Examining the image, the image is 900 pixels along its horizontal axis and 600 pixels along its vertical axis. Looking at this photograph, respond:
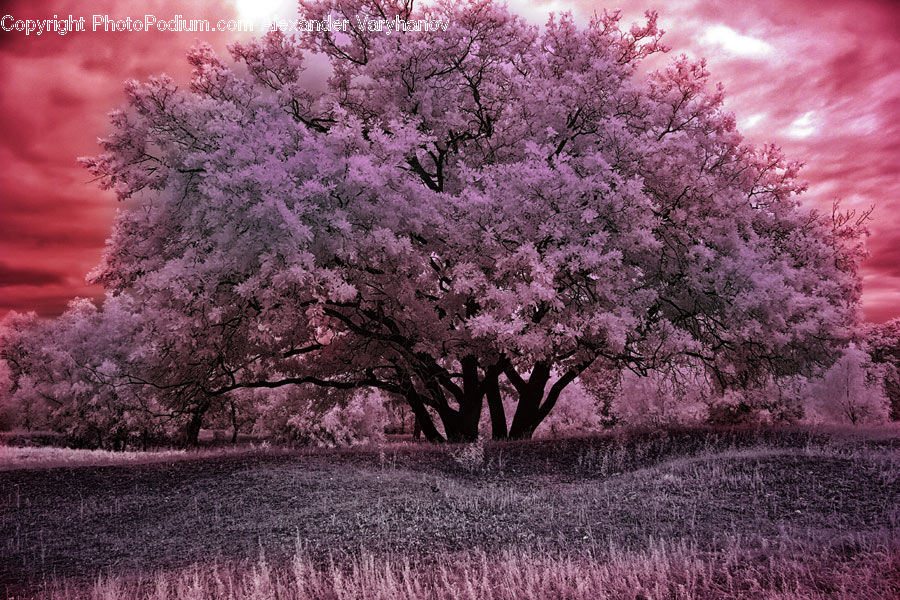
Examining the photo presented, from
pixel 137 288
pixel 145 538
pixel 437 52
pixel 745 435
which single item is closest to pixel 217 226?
pixel 137 288

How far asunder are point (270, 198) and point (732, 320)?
37.4 ft

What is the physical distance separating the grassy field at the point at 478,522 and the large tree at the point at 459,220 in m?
2.80

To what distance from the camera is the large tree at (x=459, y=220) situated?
45.5 feet

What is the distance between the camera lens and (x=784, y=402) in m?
28.3

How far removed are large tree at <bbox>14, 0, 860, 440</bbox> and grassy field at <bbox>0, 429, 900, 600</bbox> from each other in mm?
2795

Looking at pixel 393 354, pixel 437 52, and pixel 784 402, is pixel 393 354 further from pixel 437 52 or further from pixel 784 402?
pixel 784 402

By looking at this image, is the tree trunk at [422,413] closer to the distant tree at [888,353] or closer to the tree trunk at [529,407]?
the tree trunk at [529,407]

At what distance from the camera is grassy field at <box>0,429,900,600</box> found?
274 inches

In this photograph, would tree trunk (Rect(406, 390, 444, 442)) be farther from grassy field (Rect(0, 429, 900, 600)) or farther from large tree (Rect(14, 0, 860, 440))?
grassy field (Rect(0, 429, 900, 600))

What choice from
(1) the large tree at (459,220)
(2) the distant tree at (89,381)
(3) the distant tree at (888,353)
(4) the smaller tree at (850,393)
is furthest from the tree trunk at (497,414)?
(3) the distant tree at (888,353)

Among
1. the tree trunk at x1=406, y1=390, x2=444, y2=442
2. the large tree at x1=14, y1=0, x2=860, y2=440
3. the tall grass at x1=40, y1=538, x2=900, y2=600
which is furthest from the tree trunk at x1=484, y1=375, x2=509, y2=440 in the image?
the tall grass at x1=40, y1=538, x2=900, y2=600

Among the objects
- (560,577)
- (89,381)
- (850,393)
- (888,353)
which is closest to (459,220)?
(560,577)

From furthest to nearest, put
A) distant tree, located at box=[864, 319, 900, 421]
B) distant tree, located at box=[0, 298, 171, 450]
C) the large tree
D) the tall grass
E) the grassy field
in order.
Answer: distant tree, located at box=[0, 298, 171, 450]
distant tree, located at box=[864, 319, 900, 421]
the large tree
the grassy field
the tall grass

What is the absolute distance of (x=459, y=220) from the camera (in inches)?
621
